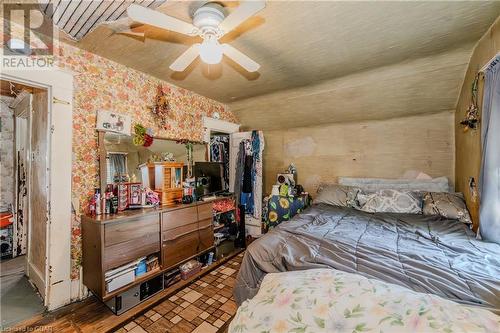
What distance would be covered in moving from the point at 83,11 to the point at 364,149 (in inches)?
140

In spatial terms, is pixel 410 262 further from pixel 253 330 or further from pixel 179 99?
pixel 179 99

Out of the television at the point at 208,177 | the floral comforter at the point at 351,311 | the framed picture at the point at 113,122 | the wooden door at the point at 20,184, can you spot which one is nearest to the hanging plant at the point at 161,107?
the framed picture at the point at 113,122

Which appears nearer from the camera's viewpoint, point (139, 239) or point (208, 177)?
point (139, 239)

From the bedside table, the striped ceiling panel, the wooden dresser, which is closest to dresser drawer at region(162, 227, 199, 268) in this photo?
the wooden dresser

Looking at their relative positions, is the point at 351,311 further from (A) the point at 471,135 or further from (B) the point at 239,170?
(B) the point at 239,170

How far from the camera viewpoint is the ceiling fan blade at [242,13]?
112cm

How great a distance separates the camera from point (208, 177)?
306 cm

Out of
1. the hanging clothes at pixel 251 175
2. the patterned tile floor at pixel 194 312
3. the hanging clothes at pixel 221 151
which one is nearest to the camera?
the patterned tile floor at pixel 194 312

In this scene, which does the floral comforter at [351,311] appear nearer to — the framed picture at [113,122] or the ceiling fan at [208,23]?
the ceiling fan at [208,23]

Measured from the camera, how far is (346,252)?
4.72 ft

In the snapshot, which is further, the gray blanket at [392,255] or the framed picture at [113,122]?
the framed picture at [113,122]

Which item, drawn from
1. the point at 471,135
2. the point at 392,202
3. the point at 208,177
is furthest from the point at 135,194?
the point at 471,135

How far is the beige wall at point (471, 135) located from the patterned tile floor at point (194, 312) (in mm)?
2423

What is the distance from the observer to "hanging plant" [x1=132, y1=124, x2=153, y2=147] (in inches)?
94.4
